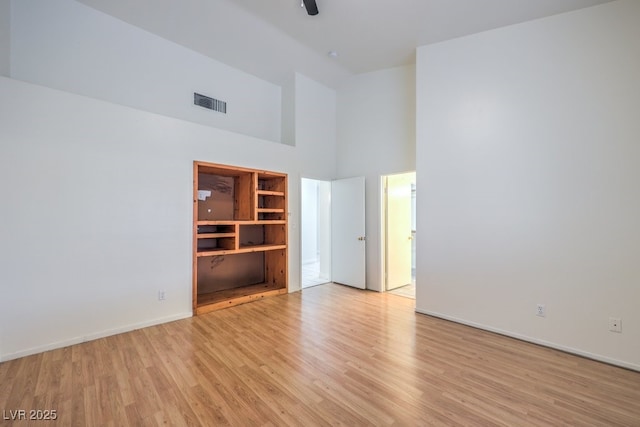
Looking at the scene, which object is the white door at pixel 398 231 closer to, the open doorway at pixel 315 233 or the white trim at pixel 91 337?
the open doorway at pixel 315 233

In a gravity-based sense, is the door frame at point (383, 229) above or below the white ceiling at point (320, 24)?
below

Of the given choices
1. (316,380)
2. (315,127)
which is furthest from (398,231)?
(316,380)

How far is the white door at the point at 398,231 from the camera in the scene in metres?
5.13

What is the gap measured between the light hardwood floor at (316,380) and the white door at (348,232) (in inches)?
74.9

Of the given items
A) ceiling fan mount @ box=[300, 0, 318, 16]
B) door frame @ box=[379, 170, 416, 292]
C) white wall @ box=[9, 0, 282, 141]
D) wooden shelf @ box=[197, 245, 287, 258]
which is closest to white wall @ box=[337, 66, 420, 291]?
door frame @ box=[379, 170, 416, 292]

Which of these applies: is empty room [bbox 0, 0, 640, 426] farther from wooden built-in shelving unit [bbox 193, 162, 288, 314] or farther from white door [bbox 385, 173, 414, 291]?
white door [bbox 385, 173, 414, 291]

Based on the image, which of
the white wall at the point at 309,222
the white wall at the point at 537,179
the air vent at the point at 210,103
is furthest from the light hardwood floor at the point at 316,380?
the white wall at the point at 309,222

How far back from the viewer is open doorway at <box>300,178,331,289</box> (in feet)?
19.5

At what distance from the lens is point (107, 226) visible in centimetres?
315

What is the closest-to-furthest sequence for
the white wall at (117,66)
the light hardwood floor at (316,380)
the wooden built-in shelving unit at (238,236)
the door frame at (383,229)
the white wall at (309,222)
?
1. the light hardwood floor at (316,380)
2. the white wall at (117,66)
3. the wooden built-in shelving unit at (238,236)
4. the door frame at (383,229)
5. the white wall at (309,222)

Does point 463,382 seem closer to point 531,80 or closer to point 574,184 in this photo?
point 574,184

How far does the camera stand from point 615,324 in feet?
8.78

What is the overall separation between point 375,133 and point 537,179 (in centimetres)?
274

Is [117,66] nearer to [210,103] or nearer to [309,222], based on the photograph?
[210,103]
